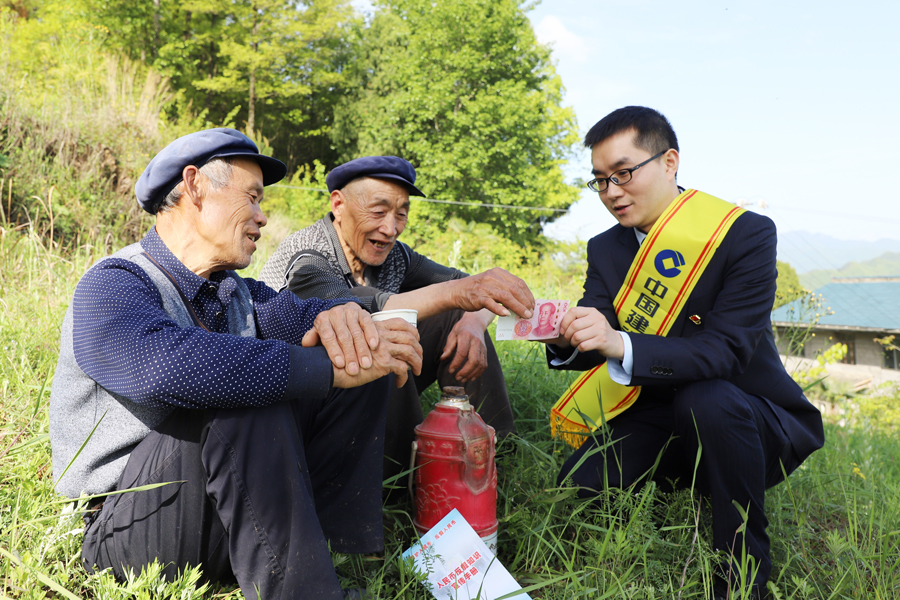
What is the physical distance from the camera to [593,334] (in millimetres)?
2336

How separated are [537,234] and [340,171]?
2133 cm

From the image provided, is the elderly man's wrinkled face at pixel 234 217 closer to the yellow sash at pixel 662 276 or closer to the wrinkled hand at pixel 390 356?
the wrinkled hand at pixel 390 356

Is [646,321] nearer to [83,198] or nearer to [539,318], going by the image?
[539,318]

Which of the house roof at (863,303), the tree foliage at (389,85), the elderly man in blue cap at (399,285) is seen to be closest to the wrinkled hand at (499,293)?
the elderly man in blue cap at (399,285)

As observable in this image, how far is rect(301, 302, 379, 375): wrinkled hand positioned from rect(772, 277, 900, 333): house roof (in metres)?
29.2

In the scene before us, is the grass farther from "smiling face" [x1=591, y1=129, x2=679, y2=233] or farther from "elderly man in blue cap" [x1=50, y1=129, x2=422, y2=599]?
"smiling face" [x1=591, y1=129, x2=679, y2=233]

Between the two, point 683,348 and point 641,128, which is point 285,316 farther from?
point 641,128

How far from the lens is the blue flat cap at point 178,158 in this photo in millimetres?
1987

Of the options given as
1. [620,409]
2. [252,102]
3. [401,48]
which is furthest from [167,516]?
[401,48]

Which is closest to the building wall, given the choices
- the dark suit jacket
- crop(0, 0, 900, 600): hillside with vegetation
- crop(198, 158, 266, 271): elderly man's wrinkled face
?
crop(0, 0, 900, 600): hillside with vegetation

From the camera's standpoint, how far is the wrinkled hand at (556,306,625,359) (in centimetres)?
234

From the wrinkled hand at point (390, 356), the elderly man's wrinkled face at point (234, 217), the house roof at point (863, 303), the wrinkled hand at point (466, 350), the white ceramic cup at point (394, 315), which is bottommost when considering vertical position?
the house roof at point (863, 303)

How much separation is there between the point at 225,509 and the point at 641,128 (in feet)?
7.19

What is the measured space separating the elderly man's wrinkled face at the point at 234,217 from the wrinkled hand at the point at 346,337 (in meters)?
0.43
